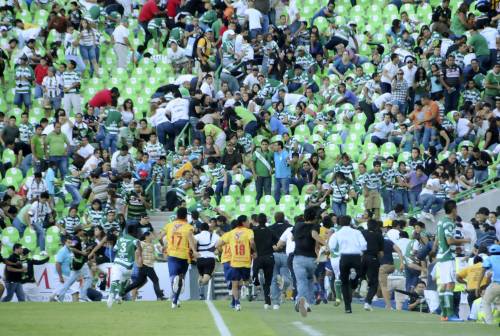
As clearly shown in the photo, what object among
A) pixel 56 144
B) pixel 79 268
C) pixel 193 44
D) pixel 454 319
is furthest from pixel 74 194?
pixel 454 319

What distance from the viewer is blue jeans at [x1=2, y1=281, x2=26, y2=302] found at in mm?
30172

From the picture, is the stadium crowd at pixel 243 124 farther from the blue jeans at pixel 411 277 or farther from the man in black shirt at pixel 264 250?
the man in black shirt at pixel 264 250

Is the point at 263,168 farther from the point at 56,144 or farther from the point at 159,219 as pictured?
the point at 56,144

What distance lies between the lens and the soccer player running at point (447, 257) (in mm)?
22234

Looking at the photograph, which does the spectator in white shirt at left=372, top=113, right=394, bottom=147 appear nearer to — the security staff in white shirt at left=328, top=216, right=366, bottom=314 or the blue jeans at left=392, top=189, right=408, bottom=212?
the blue jeans at left=392, top=189, right=408, bottom=212

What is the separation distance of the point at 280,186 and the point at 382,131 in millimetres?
2924

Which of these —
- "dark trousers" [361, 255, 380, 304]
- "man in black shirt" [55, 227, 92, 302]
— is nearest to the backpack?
"man in black shirt" [55, 227, 92, 302]

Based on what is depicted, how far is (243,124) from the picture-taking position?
34375mm

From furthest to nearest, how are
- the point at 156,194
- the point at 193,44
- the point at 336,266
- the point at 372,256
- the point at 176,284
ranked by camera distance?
the point at 193,44 → the point at 156,194 → the point at 336,266 → the point at 372,256 → the point at 176,284

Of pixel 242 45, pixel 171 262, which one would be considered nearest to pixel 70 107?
pixel 242 45

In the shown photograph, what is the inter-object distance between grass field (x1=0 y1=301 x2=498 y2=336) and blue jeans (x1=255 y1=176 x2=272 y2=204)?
6928 mm

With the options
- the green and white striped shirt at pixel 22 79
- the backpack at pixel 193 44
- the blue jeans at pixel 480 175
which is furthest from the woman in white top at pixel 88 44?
the blue jeans at pixel 480 175

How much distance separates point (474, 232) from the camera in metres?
27.0

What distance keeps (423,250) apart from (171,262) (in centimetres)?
512
